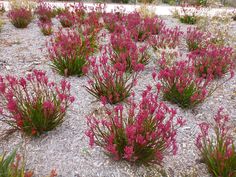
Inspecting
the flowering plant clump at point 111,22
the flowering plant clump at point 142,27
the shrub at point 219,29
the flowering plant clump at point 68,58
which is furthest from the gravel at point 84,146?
the flowering plant clump at point 111,22

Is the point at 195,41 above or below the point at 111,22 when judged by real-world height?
below

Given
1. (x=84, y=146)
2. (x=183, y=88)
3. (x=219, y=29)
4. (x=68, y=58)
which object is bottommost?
(x=84, y=146)

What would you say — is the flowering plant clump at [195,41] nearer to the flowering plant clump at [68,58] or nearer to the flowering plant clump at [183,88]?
the flowering plant clump at [183,88]

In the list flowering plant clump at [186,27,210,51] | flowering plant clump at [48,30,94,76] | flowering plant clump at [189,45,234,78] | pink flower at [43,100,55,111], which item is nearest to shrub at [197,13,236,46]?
flowering plant clump at [186,27,210,51]

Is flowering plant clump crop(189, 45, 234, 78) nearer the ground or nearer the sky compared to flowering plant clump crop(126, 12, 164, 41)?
nearer the ground

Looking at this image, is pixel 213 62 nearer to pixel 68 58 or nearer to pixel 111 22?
pixel 68 58

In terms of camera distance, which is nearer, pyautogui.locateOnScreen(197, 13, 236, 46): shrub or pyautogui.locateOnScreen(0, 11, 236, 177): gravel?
pyautogui.locateOnScreen(0, 11, 236, 177): gravel

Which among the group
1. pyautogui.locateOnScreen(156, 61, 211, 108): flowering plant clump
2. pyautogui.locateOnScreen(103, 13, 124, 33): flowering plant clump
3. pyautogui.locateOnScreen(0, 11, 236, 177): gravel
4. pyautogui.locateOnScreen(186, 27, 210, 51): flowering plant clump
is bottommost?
pyautogui.locateOnScreen(0, 11, 236, 177): gravel

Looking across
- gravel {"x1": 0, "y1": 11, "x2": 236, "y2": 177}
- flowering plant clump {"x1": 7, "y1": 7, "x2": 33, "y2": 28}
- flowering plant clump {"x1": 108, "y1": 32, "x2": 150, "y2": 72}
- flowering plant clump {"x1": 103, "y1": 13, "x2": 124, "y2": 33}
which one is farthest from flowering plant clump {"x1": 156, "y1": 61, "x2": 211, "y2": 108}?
flowering plant clump {"x1": 7, "y1": 7, "x2": 33, "y2": 28}

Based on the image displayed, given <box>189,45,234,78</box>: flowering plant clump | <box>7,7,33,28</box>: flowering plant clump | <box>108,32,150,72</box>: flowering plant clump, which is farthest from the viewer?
<box>7,7,33,28</box>: flowering plant clump

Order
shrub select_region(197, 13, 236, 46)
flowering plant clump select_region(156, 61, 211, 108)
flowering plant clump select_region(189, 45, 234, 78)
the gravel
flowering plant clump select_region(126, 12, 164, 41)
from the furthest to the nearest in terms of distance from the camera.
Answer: shrub select_region(197, 13, 236, 46) → flowering plant clump select_region(126, 12, 164, 41) → flowering plant clump select_region(189, 45, 234, 78) → flowering plant clump select_region(156, 61, 211, 108) → the gravel

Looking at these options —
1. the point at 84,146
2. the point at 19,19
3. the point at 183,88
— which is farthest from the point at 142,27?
the point at 84,146

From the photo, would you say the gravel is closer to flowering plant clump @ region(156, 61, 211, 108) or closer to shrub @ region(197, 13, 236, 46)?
flowering plant clump @ region(156, 61, 211, 108)

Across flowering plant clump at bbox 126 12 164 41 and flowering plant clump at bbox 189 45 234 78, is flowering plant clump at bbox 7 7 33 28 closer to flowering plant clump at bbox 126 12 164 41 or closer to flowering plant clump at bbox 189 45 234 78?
flowering plant clump at bbox 126 12 164 41
